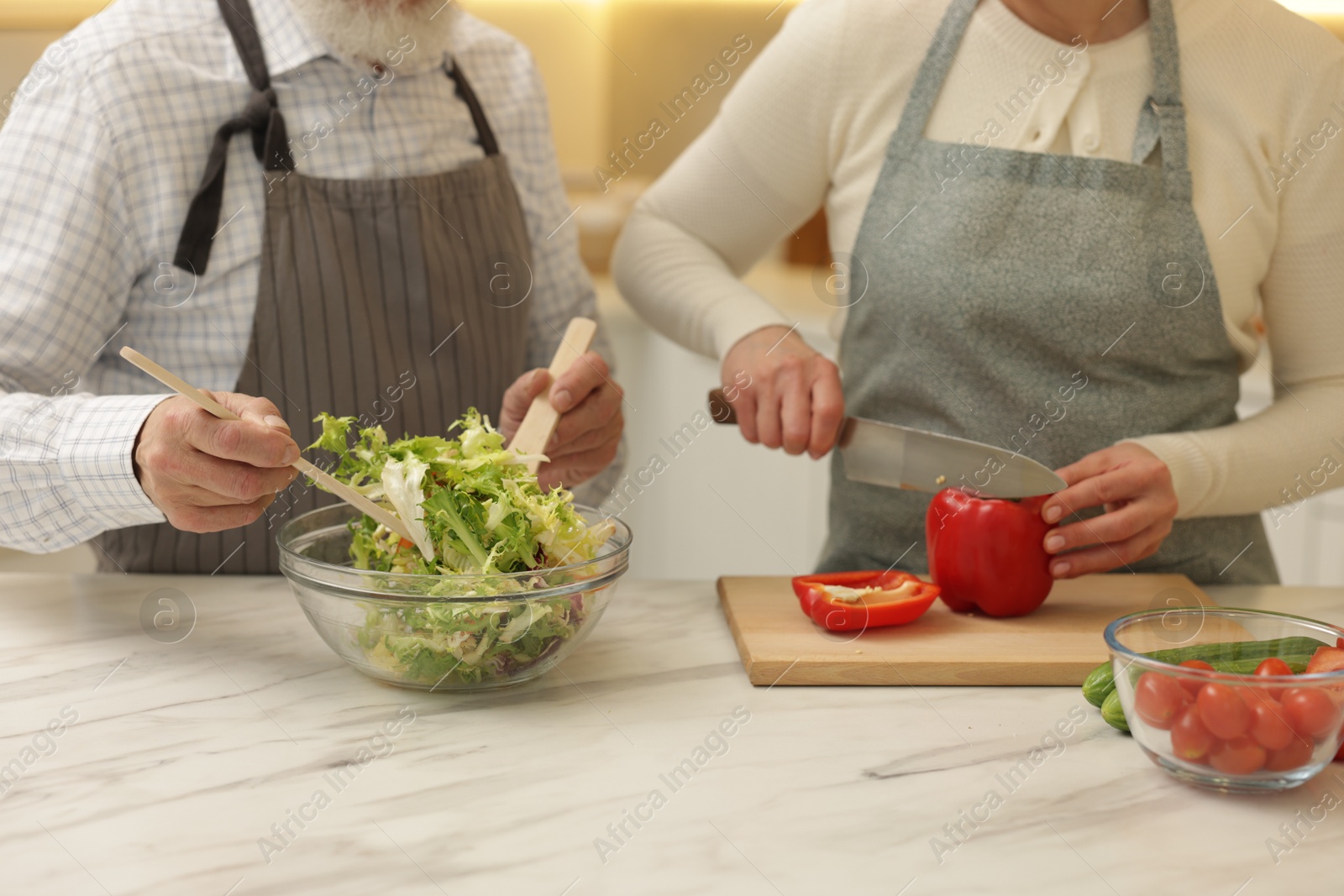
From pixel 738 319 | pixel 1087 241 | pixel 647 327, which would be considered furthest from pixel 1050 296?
pixel 647 327

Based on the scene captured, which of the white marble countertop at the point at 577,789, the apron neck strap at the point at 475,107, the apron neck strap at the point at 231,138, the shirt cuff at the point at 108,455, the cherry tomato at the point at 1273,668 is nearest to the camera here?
the white marble countertop at the point at 577,789

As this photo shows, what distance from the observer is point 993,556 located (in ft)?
3.49

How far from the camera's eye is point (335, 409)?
4.16 feet

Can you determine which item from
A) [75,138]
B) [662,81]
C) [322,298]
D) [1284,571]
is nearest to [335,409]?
[322,298]

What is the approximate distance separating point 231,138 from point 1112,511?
36.5 inches

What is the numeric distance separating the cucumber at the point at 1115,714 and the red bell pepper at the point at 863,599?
0.68 ft

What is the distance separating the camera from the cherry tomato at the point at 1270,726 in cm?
74

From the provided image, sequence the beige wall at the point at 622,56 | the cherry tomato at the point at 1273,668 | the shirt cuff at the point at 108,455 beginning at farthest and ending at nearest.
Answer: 1. the beige wall at the point at 622,56
2. the shirt cuff at the point at 108,455
3. the cherry tomato at the point at 1273,668

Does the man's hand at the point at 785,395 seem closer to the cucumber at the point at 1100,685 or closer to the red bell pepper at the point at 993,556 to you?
the red bell pepper at the point at 993,556

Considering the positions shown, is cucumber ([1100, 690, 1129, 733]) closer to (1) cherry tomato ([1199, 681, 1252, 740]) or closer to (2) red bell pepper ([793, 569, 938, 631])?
(1) cherry tomato ([1199, 681, 1252, 740])

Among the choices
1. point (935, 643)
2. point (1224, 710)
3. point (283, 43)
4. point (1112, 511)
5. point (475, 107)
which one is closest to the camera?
point (1224, 710)

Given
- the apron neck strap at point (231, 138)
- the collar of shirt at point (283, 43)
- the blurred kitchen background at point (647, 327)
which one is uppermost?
the collar of shirt at point (283, 43)

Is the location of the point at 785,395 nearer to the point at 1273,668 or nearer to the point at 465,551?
the point at 465,551

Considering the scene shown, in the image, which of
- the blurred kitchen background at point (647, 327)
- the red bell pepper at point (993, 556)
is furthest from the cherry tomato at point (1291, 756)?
the blurred kitchen background at point (647, 327)
